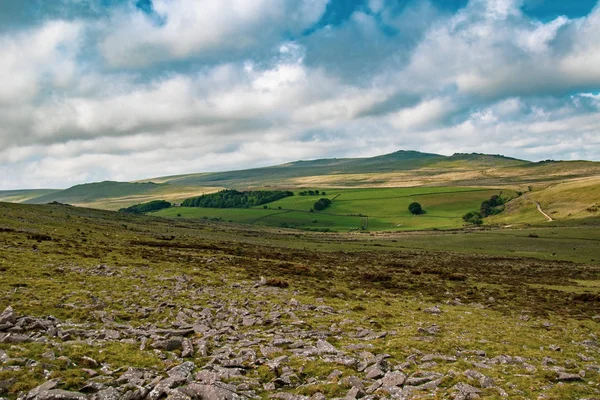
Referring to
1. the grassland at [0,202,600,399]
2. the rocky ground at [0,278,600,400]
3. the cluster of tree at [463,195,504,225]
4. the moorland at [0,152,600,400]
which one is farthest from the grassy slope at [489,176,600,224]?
the rocky ground at [0,278,600,400]

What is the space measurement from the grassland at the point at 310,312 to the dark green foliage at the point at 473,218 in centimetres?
10182

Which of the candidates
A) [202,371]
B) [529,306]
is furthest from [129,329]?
[529,306]

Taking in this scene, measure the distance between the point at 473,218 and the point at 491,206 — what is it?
89.3 ft

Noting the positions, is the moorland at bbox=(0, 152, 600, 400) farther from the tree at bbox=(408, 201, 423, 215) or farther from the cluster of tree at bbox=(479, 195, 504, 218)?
the tree at bbox=(408, 201, 423, 215)

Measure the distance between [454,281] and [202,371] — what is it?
34.8m

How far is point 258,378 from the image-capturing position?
13.1m

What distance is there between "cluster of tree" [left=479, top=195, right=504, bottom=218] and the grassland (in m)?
126

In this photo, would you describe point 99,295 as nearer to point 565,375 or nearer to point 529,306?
point 565,375

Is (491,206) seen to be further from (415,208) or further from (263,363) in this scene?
(263,363)

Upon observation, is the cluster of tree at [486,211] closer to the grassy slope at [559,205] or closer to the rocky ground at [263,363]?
the grassy slope at [559,205]

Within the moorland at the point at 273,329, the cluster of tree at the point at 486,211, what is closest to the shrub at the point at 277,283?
the moorland at the point at 273,329

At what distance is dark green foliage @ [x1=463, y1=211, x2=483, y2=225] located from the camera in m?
148

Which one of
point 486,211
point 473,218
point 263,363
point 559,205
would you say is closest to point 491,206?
point 486,211

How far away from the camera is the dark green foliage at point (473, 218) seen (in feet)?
486
